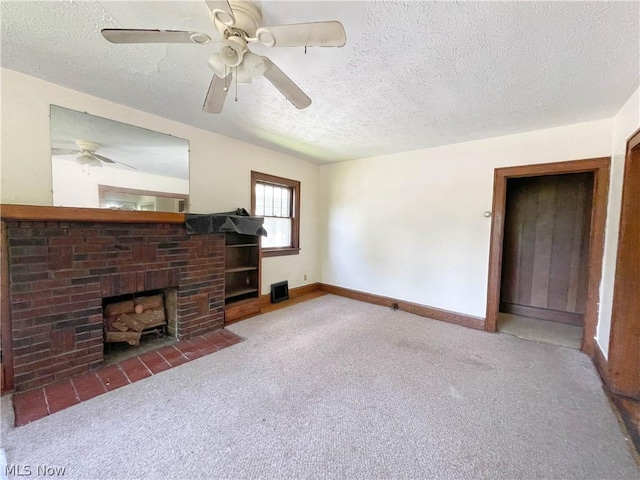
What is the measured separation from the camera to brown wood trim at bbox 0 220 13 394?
1870 mm

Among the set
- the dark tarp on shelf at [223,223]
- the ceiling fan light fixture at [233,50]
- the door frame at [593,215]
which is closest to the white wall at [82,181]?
the dark tarp on shelf at [223,223]

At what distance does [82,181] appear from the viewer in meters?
2.32

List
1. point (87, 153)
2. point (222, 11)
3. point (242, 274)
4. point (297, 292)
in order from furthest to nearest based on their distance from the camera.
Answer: point (297, 292), point (242, 274), point (87, 153), point (222, 11)

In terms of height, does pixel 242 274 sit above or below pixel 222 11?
below

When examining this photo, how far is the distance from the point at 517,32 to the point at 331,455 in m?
2.65

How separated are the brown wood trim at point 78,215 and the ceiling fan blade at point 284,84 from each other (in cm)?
181

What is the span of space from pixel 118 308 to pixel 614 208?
487cm

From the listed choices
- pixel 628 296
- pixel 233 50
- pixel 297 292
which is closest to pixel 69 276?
pixel 233 50

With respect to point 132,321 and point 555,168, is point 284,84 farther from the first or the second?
point 555,168

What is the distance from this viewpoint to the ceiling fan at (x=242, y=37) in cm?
115

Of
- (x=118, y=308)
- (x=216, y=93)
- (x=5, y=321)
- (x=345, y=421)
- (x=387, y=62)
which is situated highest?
(x=387, y=62)

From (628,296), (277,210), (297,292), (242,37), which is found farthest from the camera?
(297,292)

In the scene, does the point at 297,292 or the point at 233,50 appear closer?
the point at 233,50

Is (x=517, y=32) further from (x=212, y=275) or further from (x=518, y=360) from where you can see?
(x=212, y=275)
